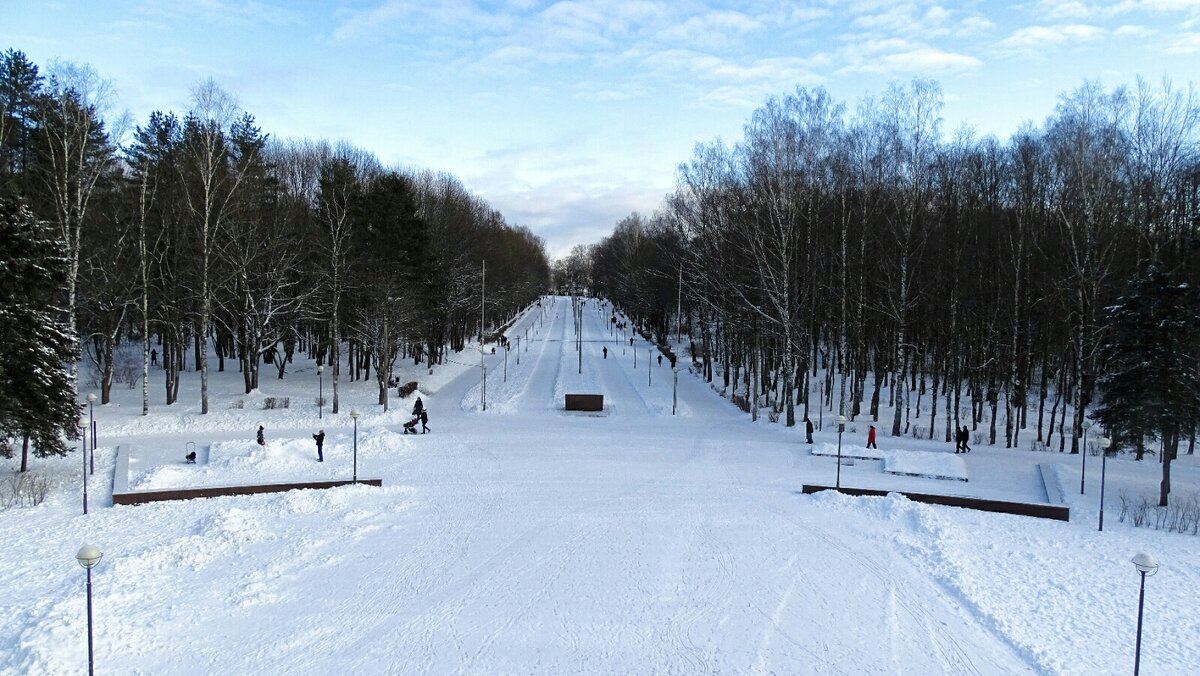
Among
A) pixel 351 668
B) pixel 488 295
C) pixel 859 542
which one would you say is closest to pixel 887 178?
pixel 859 542

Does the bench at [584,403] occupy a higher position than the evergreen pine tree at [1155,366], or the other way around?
the evergreen pine tree at [1155,366]

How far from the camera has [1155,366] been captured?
63.8 feet

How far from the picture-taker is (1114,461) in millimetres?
24766

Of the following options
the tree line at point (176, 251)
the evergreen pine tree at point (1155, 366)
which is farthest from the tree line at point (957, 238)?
the tree line at point (176, 251)

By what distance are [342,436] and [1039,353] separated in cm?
3284

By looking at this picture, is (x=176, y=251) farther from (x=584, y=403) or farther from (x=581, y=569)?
(x=581, y=569)

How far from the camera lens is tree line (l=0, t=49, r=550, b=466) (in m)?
19.8

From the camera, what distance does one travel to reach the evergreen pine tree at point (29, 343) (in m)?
18.1

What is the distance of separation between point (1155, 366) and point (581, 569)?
59.9ft

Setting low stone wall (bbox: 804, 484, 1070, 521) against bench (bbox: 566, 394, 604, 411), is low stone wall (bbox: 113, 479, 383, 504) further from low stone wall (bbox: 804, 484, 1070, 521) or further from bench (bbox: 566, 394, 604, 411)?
bench (bbox: 566, 394, 604, 411)

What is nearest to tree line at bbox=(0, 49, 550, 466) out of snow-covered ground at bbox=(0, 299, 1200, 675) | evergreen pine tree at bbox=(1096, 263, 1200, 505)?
snow-covered ground at bbox=(0, 299, 1200, 675)

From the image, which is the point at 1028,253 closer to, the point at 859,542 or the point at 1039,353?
the point at 1039,353

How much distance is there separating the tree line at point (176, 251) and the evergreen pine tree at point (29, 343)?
0.05 meters

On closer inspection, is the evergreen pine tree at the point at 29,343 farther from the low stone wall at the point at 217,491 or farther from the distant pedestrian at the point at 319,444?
the distant pedestrian at the point at 319,444
